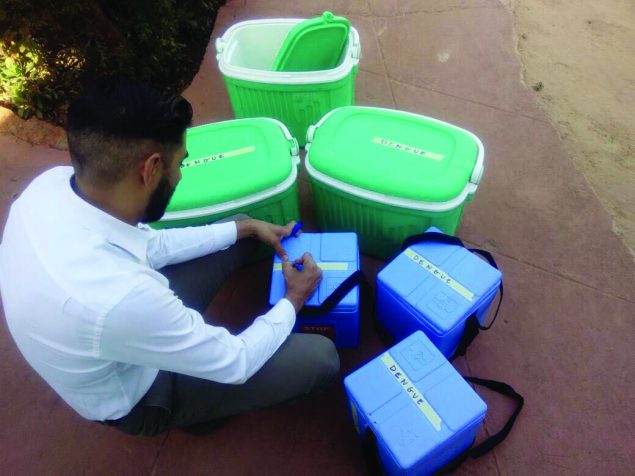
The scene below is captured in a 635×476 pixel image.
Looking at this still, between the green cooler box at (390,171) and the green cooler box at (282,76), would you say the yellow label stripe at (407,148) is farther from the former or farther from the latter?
the green cooler box at (282,76)

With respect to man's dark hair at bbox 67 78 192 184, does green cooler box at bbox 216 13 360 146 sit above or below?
below

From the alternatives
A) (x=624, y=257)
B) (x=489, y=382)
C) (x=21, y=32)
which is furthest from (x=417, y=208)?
(x=21, y=32)

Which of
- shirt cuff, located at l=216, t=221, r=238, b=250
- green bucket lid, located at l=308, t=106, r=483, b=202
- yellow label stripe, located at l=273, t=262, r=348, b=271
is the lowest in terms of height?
yellow label stripe, located at l=273, t=262, r=348, b=271

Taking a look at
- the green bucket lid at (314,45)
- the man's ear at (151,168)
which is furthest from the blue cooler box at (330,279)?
the green bucket lid at (314,45)

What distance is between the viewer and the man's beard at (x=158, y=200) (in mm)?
1306

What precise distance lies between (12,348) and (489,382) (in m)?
2.21

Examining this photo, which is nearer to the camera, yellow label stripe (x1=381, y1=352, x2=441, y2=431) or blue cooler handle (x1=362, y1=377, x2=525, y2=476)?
yellow label stripe (x1=381, y1=352, x2=441, y2=431)

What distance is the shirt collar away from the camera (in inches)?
47.4

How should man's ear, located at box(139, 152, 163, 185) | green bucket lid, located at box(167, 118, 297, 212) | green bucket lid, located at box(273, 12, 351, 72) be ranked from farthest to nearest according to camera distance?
green bucket lid, located at box(273, 12, 351, 72) → green bucket lid, located at box(167, 118, 297, 212) → man's ear, located at box(139, 152, 163, 185)

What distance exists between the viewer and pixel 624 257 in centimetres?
227

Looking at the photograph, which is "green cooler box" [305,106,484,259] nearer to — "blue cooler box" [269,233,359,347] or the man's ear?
"blue cooler box" [269,233,359,347]

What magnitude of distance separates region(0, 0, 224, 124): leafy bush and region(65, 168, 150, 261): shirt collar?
6.97 ft

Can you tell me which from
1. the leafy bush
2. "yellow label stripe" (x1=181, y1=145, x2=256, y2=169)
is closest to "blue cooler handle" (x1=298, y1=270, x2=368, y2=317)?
"yellow label stripe" (x1=181, y1=145, x2=256, y2=169)

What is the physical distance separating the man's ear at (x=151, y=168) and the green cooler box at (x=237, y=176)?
656 millimetres
